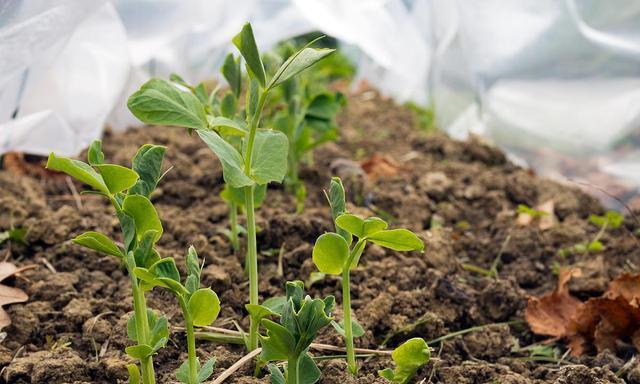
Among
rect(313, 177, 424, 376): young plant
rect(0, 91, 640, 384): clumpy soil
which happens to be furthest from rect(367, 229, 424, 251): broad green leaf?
rect(0, 91, 640, 384): clumpy soil

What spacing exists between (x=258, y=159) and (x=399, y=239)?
25 cm

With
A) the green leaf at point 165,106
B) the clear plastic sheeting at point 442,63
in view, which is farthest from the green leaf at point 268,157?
the clear plastic sheeting at point 442,63

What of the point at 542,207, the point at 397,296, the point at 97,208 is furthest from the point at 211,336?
the point at 542,207

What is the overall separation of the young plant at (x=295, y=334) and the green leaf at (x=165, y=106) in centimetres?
28

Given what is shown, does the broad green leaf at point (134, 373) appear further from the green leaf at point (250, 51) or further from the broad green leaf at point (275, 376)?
the green leaf at point (250, 51)

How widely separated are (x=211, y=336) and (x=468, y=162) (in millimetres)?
1524

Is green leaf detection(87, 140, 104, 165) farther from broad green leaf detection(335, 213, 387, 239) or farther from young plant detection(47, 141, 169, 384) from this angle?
broad green leaf detection(335, 213, 387, 239)

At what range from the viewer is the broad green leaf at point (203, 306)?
3.84 feet

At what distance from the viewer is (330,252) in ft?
4.18

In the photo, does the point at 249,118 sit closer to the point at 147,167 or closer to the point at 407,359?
the point at 147,167

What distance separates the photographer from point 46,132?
2.46 meters

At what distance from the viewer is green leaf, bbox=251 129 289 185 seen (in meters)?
1.30

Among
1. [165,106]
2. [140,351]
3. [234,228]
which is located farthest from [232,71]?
[140,351]

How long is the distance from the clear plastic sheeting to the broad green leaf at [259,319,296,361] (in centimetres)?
125
